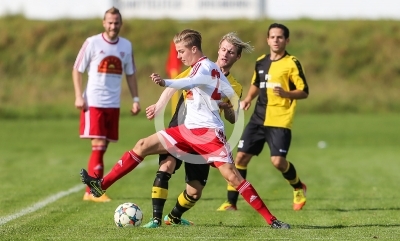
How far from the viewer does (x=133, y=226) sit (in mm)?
8250

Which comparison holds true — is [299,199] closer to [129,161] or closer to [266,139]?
[266,139]

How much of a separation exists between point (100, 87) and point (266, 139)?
2417 mm

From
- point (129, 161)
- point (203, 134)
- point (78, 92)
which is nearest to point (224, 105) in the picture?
point (203, 134)

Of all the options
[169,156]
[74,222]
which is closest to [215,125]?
[169,156]

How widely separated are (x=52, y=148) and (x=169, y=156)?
1372 cm

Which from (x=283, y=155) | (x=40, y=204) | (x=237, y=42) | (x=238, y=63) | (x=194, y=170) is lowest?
(x=238, y=63)

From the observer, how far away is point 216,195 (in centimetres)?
1191

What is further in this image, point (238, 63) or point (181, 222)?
point (238, 63)

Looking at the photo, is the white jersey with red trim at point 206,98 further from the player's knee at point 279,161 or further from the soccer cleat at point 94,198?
the soccer cleat at point 94,198

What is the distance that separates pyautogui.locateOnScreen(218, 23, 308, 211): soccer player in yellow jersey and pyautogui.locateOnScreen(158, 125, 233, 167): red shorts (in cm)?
225

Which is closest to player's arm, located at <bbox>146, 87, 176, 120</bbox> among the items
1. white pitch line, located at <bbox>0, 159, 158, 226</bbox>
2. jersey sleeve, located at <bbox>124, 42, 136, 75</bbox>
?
white pitch line, located at <bbox>0, 159, 158, 226</bbox>

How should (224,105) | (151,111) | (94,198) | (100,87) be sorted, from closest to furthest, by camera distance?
(151,111) → (224,105) → (94,198) → (100,87)

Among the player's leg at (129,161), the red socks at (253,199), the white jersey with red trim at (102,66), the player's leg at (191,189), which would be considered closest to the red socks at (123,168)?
the player's leg at (129,161)

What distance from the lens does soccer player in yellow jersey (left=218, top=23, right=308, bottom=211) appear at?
33.7 ft
